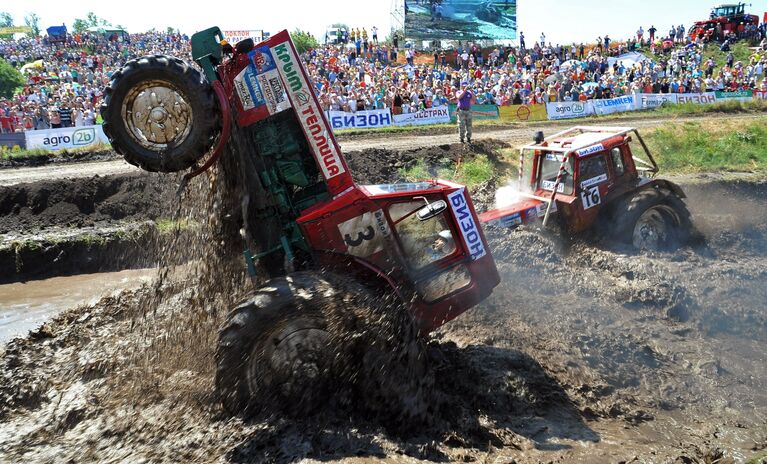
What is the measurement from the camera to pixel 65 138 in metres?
19.1

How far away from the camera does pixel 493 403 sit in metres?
5.76

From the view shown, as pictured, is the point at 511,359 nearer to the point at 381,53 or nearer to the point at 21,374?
the point at 21,374

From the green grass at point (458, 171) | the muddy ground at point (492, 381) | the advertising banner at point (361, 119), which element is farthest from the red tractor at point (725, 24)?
the muddy ground at point (492, 381)

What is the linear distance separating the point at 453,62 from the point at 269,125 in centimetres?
2966

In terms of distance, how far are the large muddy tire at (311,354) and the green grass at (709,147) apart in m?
13.4

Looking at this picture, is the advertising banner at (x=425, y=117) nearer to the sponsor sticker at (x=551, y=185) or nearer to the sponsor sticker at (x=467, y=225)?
the sponsor sticker at (x=551, y=185)

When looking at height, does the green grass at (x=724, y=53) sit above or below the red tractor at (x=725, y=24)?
below

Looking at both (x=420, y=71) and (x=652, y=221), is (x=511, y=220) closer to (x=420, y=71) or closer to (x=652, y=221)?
(x=652, y=221)

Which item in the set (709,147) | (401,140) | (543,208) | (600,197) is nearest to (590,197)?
(600,197)

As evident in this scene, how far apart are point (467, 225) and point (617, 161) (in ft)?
17.7

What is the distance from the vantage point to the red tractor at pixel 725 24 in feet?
122

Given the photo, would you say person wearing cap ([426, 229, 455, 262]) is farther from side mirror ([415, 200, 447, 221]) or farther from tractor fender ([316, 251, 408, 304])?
tractor fender ([316, 251, 408, 304])

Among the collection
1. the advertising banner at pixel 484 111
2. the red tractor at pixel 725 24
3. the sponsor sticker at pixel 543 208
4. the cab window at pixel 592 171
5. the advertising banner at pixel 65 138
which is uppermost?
the red tractor at pixel 725 24

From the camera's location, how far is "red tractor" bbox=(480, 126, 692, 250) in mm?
9914
